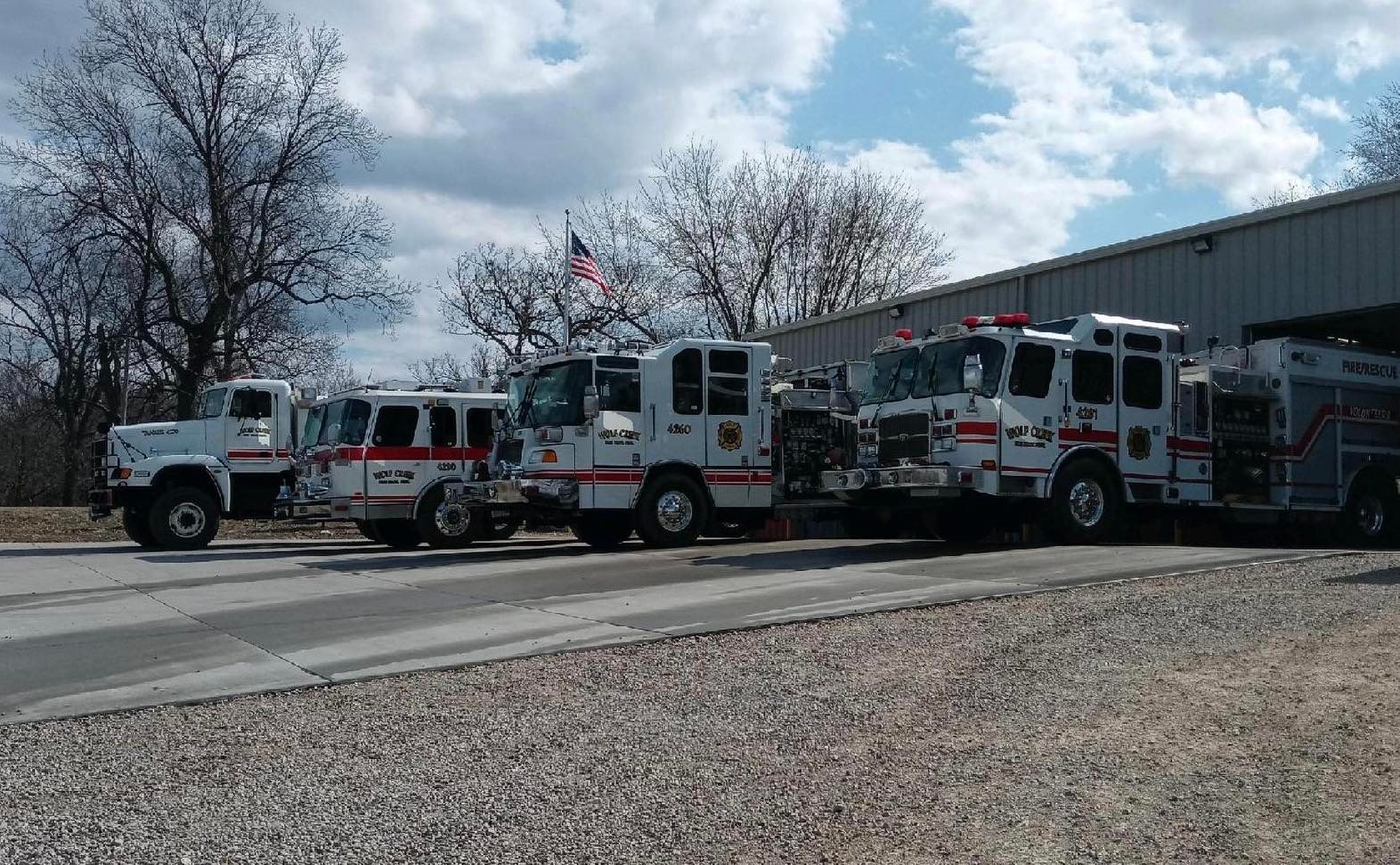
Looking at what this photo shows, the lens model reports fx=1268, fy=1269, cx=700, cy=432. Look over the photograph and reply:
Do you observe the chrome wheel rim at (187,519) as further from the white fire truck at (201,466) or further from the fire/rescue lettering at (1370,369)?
the fire/rescue lettering at (1370,369)

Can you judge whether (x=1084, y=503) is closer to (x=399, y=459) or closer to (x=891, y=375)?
(x=891, y=375)

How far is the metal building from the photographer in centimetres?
1741

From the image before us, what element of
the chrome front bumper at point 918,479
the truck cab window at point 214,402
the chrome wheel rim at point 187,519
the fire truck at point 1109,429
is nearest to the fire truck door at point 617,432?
the fire truck at point 1109,429

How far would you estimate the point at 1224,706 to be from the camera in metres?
6.58

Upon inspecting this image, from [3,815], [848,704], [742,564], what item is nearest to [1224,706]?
[848,704]

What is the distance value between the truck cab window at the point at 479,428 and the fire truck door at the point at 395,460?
696 mm


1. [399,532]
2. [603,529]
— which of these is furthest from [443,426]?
[603,529]

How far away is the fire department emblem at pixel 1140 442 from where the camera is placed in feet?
52.5

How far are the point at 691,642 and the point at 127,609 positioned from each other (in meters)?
5.72

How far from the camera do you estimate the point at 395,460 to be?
19.6 metres

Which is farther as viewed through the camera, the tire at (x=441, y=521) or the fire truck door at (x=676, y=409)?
the tire at (x=441, y=521)

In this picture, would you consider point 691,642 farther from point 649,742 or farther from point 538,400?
point 538,400

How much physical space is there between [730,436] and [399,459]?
547 cm

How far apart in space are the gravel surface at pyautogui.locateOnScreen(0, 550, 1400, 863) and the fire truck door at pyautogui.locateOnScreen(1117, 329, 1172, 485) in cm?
A: 738
